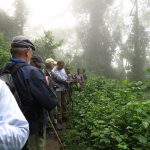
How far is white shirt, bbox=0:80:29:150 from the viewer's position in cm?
138

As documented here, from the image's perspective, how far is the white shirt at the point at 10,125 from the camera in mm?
1377

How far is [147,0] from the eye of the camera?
44.6 meters

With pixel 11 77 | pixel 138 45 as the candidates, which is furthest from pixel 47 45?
pixel 11 77

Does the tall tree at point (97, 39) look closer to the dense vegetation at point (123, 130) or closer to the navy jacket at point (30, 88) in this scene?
the dense vegetation at point (123, 130)

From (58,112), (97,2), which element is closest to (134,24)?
(97,2)

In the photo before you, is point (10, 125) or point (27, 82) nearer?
point (10, 125)

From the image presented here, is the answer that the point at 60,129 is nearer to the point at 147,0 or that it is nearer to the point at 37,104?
the point at 37,104

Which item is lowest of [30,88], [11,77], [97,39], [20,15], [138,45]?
[138,45]

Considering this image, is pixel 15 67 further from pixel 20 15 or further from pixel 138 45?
pixel 138 45

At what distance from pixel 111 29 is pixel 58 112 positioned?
37024 mm

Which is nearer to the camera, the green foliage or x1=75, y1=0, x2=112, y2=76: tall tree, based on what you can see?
the green foliage

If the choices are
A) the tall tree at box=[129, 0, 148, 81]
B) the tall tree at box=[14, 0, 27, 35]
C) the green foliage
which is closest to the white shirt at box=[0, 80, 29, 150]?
the green foliage

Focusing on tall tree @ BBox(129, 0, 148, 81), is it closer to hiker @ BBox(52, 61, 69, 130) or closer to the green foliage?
the green foliage

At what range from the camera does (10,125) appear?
56.5 inches
